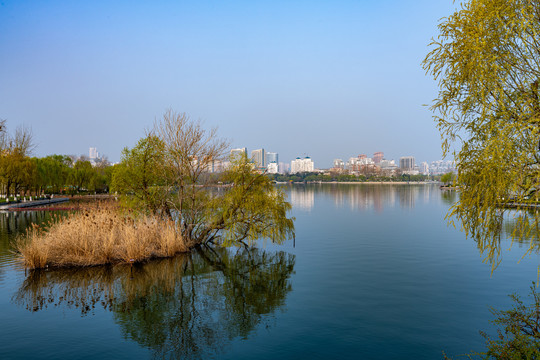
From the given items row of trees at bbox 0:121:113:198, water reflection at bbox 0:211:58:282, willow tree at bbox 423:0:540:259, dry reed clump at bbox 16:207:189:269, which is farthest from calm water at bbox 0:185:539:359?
row of trees at bbox 0:121:113:198

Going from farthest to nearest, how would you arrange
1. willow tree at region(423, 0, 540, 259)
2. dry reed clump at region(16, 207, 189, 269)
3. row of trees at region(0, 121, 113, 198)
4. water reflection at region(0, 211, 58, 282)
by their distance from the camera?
row of trees at region(0, 121, 113, 198), water reflection at region(0, 211, 58, 282), dry reed clump at region(16, 207, 189, 269), willow tree at region(423, 0, 540, 259)

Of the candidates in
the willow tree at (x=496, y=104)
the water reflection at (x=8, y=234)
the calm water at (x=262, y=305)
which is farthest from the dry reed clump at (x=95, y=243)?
the willow tree at (x=496, y=104)

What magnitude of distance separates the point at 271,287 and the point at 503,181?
35.7 feet

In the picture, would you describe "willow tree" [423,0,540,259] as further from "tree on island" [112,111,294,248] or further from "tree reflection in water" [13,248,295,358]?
"tree on island" [112,111,294,248]

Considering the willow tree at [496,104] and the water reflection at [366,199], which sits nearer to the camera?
the willow tree at [496,104]

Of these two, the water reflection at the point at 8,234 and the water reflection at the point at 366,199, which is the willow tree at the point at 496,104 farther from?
the water reflection at the point at 366,199

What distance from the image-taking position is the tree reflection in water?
38.4ft

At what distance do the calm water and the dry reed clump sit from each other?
3.26ft

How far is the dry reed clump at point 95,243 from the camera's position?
Result: 19.7m

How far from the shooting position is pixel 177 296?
50.8 ft

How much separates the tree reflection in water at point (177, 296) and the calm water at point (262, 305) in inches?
1.9

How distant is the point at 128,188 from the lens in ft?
86.1

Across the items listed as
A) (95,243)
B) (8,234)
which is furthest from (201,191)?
(8,234)

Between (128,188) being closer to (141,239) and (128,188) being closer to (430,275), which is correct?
(141,239)
